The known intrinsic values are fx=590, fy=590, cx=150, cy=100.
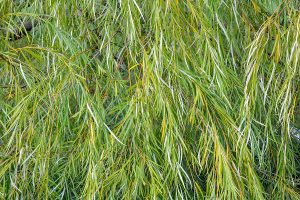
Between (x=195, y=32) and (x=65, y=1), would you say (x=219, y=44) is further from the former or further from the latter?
(x=65, y=1)

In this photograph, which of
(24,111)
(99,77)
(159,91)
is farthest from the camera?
(99,77)

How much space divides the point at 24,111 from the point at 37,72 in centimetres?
12

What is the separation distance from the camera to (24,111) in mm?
1424

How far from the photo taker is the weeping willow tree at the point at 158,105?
135 centimetres

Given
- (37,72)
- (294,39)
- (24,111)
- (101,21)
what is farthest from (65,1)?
(294,39)

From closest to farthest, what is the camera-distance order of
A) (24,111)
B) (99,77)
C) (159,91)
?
1. (159,91)
2. (24,111)
3. (99,77)

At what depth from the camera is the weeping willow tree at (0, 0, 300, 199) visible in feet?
4.43

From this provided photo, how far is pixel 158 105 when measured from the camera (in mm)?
1323

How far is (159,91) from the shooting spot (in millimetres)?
1322

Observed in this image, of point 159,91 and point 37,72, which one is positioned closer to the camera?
point 159,91

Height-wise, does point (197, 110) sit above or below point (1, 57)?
below

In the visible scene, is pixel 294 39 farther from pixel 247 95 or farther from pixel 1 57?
pixel 1 57

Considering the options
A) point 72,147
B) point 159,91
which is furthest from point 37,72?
point 159,91

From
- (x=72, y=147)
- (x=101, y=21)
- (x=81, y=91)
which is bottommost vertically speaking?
(x=72, y=147)
